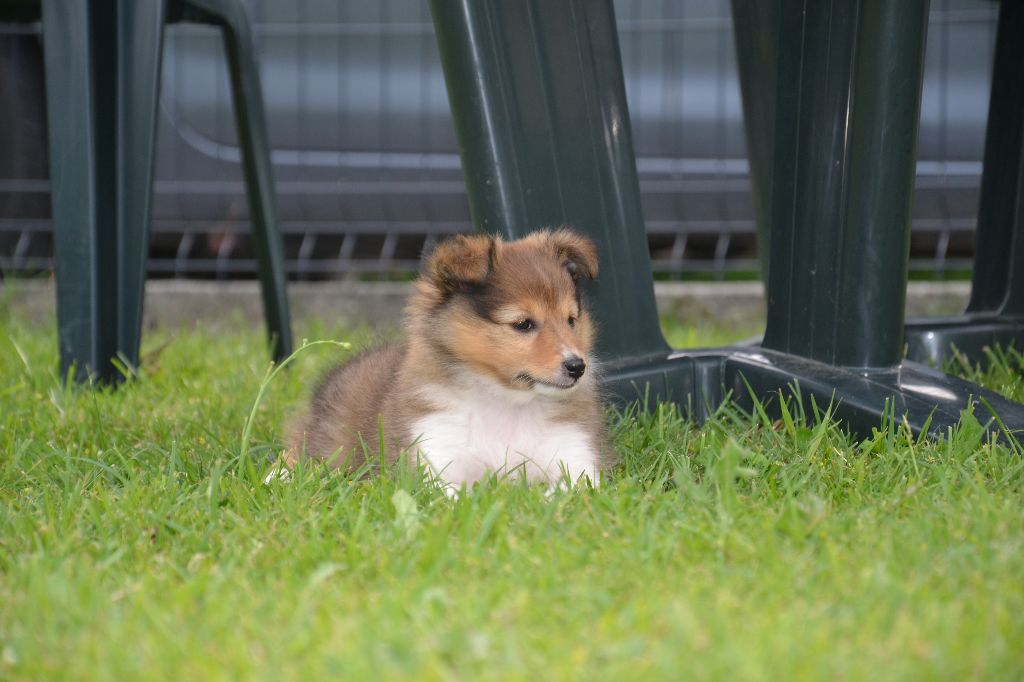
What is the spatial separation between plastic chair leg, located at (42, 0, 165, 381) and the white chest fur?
134 cm

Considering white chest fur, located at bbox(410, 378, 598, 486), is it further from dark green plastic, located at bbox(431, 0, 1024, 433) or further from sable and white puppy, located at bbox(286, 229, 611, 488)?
dark green plastic, located at bbox(431, 0, 1024, 433)

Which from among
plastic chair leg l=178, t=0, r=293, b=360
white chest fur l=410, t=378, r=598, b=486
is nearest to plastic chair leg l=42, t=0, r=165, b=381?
plastic chair leg l=178, t=0, r=293, b=360

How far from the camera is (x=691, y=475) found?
8.57ft

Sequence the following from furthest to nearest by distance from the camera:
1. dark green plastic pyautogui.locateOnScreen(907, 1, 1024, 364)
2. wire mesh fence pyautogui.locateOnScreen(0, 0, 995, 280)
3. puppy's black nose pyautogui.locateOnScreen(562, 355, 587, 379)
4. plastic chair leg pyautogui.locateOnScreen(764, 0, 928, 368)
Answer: wire mesh fence pyautogui.locateOnScreen(0, 0, 995, 280) < dark green plastic pyautogui.locateOnScreen(907, 1, 1024, 364) < plastic chair leg pyautogui.locateOnScreen(764, 0, 928, 368) < puppy's black nose pyautogui.locateOnScreen(562, 355, 587, 379)

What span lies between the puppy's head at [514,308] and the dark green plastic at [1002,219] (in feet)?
5.13

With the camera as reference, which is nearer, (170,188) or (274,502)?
(274,502)

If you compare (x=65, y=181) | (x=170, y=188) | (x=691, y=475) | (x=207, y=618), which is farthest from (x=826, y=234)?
(x=170, y=188)

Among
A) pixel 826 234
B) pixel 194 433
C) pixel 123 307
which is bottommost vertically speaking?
pixel 194 433

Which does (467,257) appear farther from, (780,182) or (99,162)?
(99,162)

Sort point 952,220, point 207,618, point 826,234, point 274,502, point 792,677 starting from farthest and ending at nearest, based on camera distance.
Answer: point 952,220, point 826,234, point 274,502, point 207,618, point 792,677

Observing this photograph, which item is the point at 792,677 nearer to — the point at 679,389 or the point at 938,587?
the point at 938,587

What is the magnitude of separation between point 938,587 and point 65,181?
2.88m

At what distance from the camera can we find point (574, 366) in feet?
9.22

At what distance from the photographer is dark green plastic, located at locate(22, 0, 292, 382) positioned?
3643 millimetres
